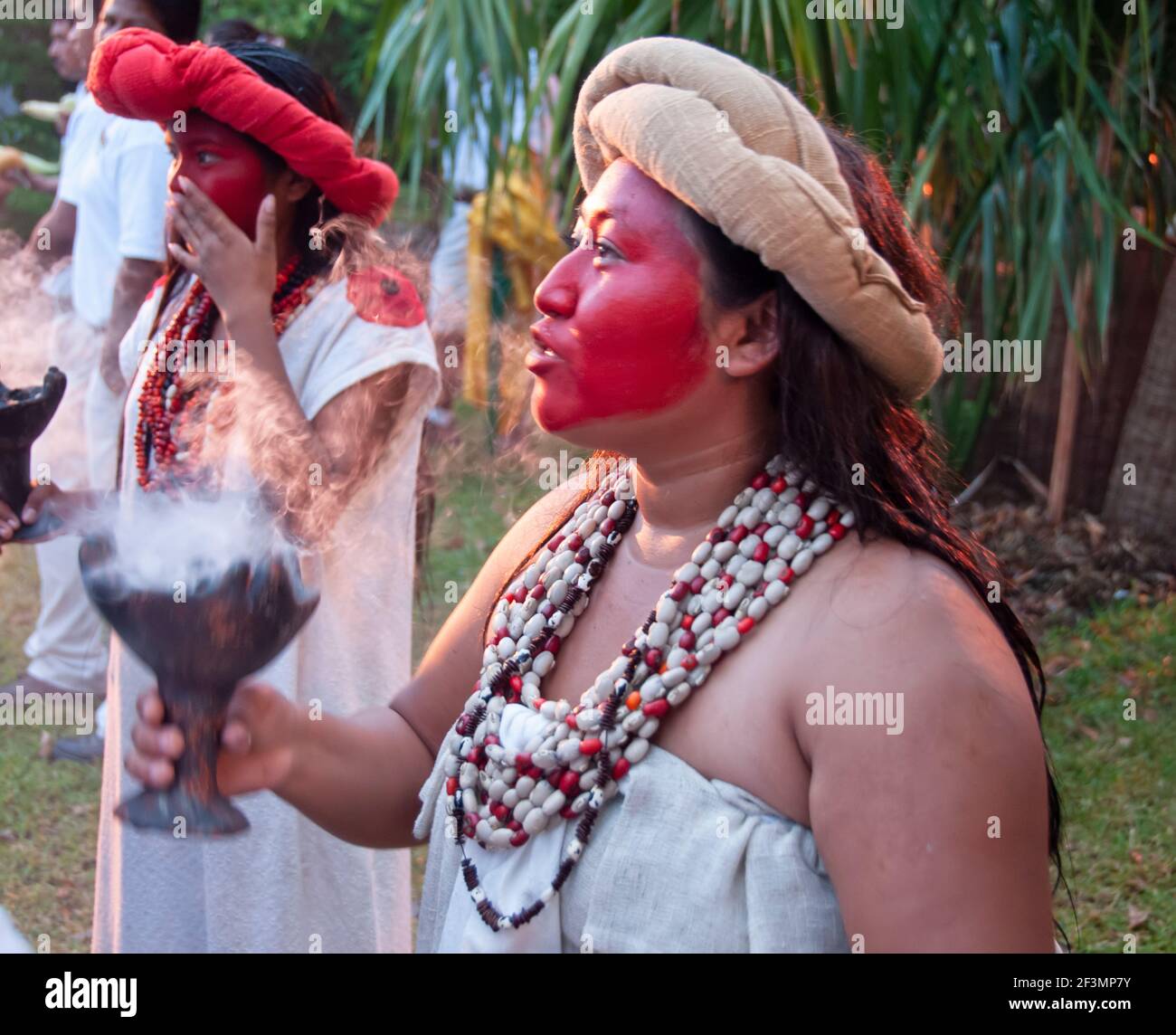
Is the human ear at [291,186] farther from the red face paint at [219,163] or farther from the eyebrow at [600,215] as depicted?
the eyebrow at [600,215]

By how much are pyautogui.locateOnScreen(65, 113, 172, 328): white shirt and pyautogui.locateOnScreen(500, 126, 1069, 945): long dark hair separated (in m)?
2.86

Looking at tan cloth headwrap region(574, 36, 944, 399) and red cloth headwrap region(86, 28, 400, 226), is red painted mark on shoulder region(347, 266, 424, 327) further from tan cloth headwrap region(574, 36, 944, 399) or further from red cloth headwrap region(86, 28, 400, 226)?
tan cloth headwrap region(574, 36, 944, 399)

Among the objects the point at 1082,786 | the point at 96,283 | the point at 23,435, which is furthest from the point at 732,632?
the point at 1082,786

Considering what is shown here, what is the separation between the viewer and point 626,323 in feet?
5.93

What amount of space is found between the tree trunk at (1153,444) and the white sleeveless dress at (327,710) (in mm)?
4806

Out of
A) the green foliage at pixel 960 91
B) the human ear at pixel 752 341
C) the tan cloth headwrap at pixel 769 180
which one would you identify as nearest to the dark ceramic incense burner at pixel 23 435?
the tan cloth headwrap at pixel 769 180

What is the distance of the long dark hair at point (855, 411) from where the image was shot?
1779 millimetres

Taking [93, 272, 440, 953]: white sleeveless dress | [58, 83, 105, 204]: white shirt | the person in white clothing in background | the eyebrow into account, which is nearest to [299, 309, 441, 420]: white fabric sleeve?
[93, 272, 440, 953]: white sleeveless dress

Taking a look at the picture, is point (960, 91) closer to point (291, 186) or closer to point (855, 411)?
point (291, 186)

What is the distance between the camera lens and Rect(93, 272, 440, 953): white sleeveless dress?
9.34 ft

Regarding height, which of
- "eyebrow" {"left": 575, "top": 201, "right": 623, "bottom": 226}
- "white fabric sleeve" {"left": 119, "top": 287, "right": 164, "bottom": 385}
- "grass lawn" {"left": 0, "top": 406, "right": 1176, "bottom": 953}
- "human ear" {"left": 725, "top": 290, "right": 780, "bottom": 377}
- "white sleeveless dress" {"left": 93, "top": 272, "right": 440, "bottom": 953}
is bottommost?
"grass lawn" {"left": 0, "top": 406, "right": 1176, "bottom": 953}

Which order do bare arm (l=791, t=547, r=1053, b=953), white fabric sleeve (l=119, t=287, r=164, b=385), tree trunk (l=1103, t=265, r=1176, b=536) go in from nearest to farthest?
bare arm (l=791, t=547, r=1053, b=953) < white fabric sleeve (l=119, t=287, r=164, b=385) < tree trunk (l=1103, t=265, r=1176, b=536)

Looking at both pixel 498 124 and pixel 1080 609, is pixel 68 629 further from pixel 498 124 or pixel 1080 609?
pixel 1080 609

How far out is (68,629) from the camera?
5480 mm
